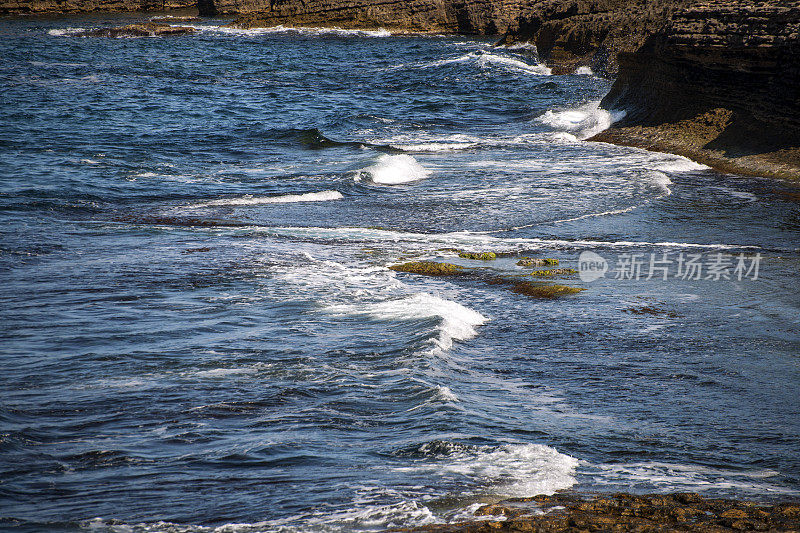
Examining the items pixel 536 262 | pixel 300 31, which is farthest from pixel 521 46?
pixel 536 262

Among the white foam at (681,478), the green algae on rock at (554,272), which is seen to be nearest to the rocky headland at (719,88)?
the green algae on rock at (554,272)

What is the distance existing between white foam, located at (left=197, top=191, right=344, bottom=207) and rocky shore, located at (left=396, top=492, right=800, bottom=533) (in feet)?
32.0

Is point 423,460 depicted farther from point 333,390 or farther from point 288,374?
point 288,374

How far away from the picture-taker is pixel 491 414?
5.22m

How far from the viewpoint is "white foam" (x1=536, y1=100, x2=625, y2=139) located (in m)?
18.6

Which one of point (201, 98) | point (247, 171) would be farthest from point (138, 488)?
point (201, 98)

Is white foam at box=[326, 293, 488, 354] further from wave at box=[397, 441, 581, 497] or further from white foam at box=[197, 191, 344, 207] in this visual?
white foam at box=[197, 191, 344, 207]

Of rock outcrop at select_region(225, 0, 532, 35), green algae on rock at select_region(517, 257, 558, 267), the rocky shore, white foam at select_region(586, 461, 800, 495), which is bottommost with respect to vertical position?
white foam at select_region(586, 461, 800, 495)

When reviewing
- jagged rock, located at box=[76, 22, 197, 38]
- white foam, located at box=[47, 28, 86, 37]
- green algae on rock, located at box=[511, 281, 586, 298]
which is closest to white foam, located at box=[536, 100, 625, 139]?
green algae on rock, located at box=[511, 281, 586, 298]

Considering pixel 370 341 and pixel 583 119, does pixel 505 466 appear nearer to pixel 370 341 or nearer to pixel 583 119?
pixel 370 341

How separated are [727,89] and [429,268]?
9023 millimetres

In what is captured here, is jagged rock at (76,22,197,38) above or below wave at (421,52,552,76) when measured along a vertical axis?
above

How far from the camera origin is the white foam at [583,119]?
18.6 meters

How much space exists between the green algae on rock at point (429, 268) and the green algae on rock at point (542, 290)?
0.89 meters
